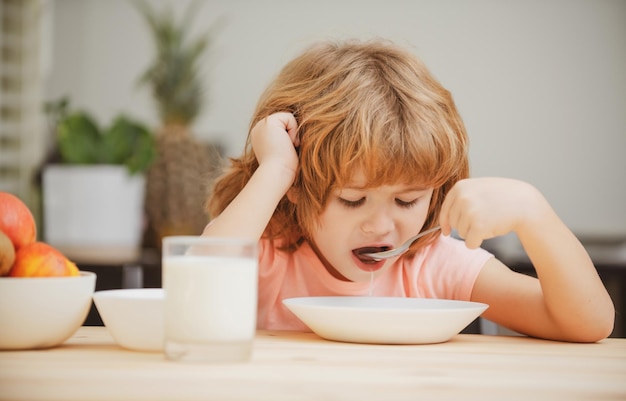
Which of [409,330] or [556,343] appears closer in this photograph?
[409,330]

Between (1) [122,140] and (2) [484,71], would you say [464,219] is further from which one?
(2) [484,71]

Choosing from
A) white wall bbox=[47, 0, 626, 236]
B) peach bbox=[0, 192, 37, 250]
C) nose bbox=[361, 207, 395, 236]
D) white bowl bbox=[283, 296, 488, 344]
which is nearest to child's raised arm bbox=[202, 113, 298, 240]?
nose bbox=[361, 207, 395, 236]

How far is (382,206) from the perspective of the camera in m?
1.26

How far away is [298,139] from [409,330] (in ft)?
1.63

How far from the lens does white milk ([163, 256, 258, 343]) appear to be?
2.46ft

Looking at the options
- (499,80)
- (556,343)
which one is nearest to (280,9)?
(499,80)

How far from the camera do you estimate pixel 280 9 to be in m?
3.86

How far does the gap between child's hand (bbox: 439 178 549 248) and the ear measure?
38 centimetres

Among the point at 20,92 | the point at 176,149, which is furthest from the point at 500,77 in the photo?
the point at 20,92

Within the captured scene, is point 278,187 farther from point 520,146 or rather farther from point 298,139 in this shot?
point 520,146

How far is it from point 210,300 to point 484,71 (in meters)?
3.31

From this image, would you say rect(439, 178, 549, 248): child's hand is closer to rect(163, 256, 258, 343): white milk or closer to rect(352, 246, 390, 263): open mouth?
rect(352, 246, 390, 263): open mouth

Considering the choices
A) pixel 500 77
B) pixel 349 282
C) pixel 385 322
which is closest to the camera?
pixel 385 322

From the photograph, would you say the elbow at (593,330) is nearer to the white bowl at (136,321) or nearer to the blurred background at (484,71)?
the white bowl at (136,321)
